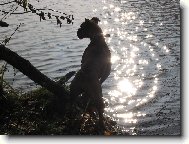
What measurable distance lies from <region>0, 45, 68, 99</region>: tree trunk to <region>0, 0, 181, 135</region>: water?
0.57 meters

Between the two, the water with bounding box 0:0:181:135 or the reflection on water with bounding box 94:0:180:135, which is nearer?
the water with bounding box 0:0:181:135

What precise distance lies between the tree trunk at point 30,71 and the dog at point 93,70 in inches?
7.1

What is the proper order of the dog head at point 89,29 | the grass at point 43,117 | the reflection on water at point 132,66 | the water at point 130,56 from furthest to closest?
the reflection on water at point 132,66 < the water at point 130,56 < the dog head at point 89,29 < the grass at point 43,117

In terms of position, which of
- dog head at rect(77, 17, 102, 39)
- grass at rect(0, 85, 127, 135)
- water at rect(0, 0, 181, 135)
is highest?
dog head at rect(77, 17, 102, 39)

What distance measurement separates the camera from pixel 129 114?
4.36 meters

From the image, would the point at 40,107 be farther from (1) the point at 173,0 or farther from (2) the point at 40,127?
(1) the point at 173,0

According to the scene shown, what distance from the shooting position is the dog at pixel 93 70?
3.96 meters

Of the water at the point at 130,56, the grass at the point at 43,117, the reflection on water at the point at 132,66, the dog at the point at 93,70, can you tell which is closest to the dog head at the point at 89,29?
the dog at the point at 93,70

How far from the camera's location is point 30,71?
424 cm

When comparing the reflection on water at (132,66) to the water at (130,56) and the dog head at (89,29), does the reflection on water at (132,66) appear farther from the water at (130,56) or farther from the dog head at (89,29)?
the dog head at (89,29)

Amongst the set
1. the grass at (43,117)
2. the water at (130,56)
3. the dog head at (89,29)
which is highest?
the dog head at (89,29)

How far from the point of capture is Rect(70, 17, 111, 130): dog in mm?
3963

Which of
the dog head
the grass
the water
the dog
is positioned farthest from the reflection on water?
the dog head

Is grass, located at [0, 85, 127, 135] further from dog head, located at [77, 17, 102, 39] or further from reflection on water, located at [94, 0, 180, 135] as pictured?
dog head, located at [77, 17, 102, 39]
